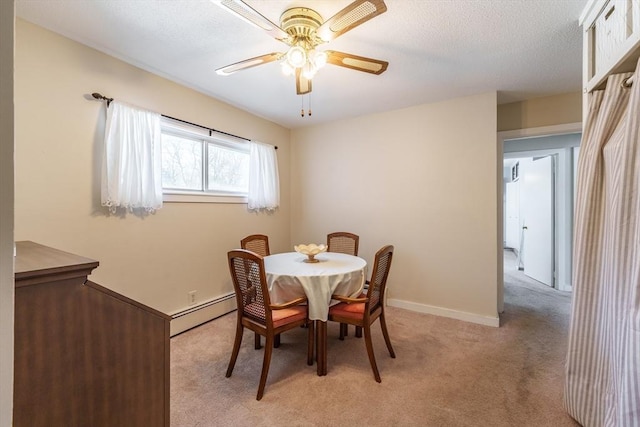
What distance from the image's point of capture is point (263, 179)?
3.50 meters

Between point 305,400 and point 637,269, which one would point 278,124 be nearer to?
point 305,400

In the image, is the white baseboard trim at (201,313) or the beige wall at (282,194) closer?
the beige wall at (282,194)

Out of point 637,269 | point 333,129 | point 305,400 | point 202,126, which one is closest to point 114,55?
point 202,126

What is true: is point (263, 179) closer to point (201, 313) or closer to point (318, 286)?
point (201, 313)

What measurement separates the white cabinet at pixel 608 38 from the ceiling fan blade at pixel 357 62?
105 cm

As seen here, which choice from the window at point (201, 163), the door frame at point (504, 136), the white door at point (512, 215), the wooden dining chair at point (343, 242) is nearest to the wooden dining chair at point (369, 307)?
the wooden dining chair at point (343, 242)

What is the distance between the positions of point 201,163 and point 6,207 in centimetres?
270

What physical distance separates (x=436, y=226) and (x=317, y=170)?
1786 millimetres

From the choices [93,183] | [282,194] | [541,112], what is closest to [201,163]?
[93,183]

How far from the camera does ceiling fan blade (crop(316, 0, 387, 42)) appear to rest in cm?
121

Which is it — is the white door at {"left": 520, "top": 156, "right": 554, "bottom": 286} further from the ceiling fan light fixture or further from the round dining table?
the ceiling fan light fixture

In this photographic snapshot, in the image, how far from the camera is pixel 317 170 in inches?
155

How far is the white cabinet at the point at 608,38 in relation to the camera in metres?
1.17

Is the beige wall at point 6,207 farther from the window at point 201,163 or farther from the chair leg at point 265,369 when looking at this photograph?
the window at point 201,163
